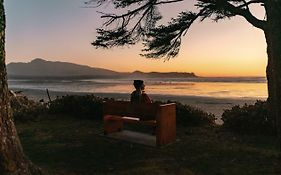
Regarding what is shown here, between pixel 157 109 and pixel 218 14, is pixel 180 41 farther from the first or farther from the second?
pixel 157 109

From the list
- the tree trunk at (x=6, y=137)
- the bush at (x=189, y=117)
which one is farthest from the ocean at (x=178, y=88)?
the tree trunk at (x=6, y=137)

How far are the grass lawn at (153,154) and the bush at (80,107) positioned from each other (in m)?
2.02

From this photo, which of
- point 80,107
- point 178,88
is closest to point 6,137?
point 80,107

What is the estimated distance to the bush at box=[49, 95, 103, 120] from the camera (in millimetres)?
12383

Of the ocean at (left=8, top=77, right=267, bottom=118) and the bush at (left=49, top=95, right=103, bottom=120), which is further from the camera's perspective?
the ocean at (left=8, top=77, right=267, bottom=118)

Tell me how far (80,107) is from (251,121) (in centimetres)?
610

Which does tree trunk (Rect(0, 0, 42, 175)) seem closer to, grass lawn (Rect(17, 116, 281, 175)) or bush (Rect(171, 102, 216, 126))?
grass lawn (Rect(17, 116, 281, 175))

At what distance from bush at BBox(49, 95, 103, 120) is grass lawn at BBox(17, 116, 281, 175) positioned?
202 centimetres

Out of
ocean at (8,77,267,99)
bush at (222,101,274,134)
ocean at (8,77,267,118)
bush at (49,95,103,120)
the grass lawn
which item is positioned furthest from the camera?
A: ocean at (8,77,267,99)

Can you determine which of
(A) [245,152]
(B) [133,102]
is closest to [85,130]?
(B) [133,102]

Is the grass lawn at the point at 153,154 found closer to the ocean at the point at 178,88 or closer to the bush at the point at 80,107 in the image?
the bush at the point at 80,107

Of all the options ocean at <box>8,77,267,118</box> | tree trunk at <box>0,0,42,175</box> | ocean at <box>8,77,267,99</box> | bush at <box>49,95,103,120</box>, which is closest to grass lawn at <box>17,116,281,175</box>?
tree trunk at <box>0,0,42,175</box>

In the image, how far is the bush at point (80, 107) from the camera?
40.6ft

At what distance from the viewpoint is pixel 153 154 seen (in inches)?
296
